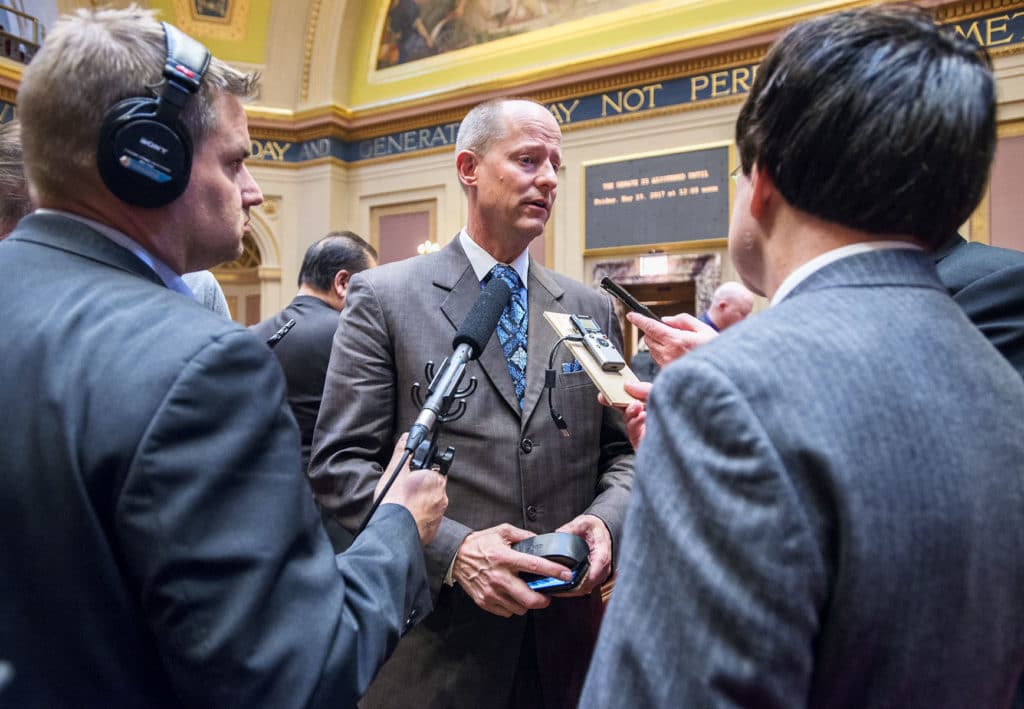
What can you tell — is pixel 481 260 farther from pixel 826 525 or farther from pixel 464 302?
pixel 826 525

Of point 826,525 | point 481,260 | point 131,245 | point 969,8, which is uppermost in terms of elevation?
point 969,8

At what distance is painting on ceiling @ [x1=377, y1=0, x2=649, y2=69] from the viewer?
9.52 m

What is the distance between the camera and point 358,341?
1.91 meters

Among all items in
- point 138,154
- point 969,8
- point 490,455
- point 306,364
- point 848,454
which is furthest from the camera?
point 969,8

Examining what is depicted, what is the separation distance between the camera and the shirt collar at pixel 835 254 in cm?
85

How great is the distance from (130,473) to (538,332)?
4.29 ft

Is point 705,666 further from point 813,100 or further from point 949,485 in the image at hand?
point 813,100

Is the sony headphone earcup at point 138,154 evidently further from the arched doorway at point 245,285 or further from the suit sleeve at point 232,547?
the arched doorway at point 245,285

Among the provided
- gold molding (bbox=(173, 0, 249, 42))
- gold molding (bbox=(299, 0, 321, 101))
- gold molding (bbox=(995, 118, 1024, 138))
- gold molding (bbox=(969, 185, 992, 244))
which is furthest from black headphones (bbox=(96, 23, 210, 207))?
gold molding (bbox=(173, 0, 249, 42))

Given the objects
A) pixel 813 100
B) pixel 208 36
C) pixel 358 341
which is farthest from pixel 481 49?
pixel 813 100

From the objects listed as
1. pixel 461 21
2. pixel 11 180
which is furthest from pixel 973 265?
pixel 461 21

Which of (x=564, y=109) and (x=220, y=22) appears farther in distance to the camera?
(x=220, y=22)

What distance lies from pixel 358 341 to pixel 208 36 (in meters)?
11.5

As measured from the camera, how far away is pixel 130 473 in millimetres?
828
